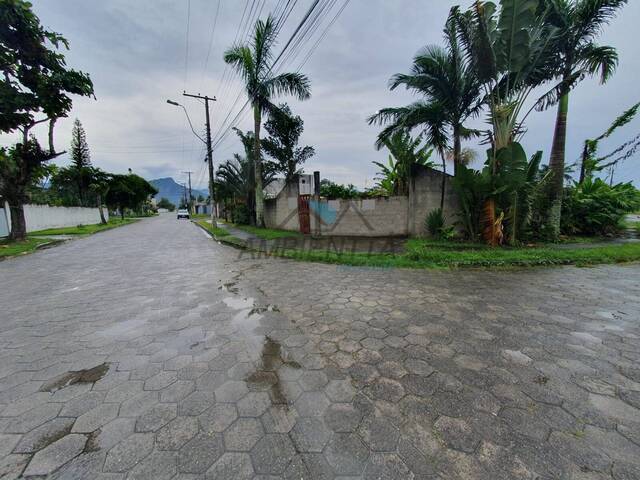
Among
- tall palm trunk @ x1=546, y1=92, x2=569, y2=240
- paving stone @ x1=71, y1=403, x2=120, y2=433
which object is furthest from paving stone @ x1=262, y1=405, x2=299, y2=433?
tall palm trunk @ x1=546, y1=92, x2=569, y2=240

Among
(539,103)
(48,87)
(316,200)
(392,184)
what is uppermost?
(48,87)

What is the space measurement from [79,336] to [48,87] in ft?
40.4

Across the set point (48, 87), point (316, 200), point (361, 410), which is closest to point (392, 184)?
point (316, 200)

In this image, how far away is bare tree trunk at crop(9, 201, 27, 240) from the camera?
10624 millimetres

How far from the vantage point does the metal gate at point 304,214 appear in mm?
12734

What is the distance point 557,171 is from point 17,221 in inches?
836

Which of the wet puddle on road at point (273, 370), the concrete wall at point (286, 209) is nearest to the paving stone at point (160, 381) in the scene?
the wet puddle on road at point (273, 370)

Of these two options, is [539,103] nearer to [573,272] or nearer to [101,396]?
[573,272]

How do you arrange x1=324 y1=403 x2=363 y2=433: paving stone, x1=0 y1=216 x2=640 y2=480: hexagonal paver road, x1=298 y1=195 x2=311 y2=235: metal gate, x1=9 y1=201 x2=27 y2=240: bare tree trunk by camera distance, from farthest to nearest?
1. x1=298 y1=195 x2=311 y2=235: metal gate
2. x1=9 y1=201 x2=27 y2=240: bare tree trunk
3. x1=324 y1=403 x2=363 y2=433: paving stone
4. x1=0 y1=216 x2=640 y2=480: hexagonal paver road

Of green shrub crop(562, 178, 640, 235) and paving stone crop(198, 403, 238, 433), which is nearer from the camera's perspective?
paving stone crop(198, 403, 238, 433)

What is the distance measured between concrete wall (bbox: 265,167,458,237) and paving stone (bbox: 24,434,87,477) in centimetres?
1067

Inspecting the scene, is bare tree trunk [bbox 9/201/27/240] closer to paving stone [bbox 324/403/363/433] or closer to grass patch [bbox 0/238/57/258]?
grass patch [bbox 0/238/57/258]

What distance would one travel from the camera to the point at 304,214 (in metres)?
12.9

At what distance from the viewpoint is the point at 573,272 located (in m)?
5.51
